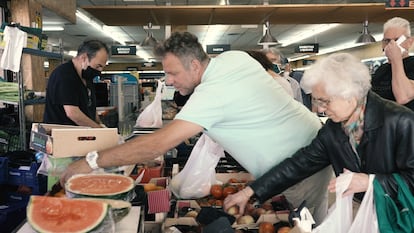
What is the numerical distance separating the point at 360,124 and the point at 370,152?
0.12 metres

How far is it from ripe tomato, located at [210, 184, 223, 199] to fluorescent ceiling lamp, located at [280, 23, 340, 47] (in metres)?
13.3

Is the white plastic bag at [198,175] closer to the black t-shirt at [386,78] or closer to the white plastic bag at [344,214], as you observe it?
the white plastic bag at [344,214]

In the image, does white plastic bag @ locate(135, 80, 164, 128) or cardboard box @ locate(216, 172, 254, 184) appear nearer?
cardboard box @ locate(216, 172, 254, 184)

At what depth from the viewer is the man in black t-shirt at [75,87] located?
3.45m

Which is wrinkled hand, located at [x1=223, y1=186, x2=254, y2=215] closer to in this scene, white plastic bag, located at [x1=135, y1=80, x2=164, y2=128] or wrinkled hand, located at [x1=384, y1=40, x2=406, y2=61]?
wrinkled hand, located at [x1=384, y1=40, x2=406, y2=61]

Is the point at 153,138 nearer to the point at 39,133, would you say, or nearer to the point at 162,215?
the point at 162,215

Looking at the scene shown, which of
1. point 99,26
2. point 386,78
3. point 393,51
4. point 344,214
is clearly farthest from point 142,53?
point 344,214

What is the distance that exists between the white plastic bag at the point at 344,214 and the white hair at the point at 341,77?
0.33m

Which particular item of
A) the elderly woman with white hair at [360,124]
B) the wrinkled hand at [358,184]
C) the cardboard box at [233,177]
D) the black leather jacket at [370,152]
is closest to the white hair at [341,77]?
the elderly woman with white hair at [360,124]

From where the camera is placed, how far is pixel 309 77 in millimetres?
1697

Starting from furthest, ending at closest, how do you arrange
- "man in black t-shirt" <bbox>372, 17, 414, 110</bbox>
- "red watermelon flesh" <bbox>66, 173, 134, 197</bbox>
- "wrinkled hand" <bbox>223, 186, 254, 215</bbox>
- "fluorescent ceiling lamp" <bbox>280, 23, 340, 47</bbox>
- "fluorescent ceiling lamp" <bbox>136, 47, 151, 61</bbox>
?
"fluorescent ceiling lamp" <bbox>136, 47, 151, 61</bbox> < "fluorescent ceiling lamp" <bbox>280, 23, 340, 47</bbox> < "man in black t-shirt" <bbox>372, 17, 414, 110</bbox> < "wrinkled hand" <bbox>223, 186, 254, 215</bbox> < "red watermelon flesh" <bbox>66, 173, 134, 197</bbox>

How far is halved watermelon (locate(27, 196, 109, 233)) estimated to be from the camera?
123 cm

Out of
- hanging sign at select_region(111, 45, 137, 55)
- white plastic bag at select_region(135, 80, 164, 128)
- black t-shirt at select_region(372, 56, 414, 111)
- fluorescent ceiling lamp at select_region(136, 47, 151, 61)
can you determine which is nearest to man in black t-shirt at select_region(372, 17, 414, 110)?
black t-shirt at select_region(372, 56, 414, 111)

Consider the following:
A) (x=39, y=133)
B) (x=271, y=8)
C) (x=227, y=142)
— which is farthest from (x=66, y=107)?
(x=271, y=8)
